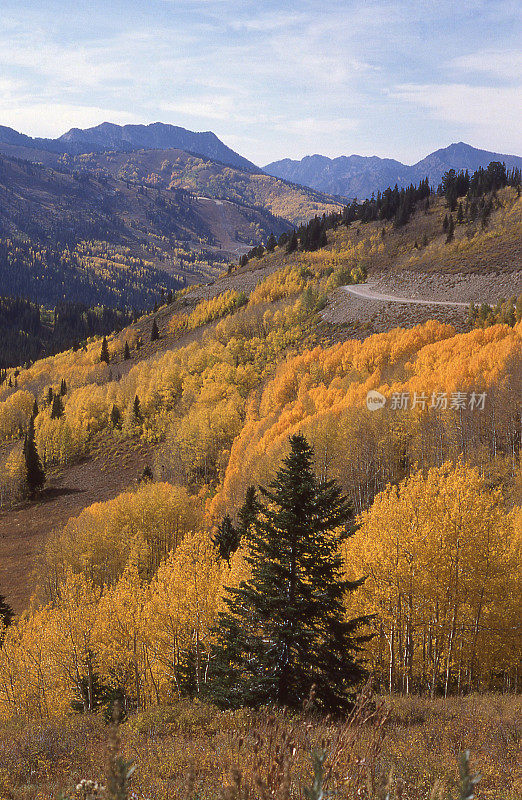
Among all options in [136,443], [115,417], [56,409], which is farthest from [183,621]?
[56,409]

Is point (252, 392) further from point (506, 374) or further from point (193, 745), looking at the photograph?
point (193, 745)

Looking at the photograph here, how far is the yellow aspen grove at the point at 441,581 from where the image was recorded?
88.2ft

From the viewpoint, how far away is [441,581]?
2756 cm

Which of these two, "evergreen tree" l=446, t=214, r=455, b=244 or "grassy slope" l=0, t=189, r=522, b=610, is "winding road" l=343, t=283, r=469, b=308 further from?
"evergreen tree" l=446, t=214, r=455, b=244

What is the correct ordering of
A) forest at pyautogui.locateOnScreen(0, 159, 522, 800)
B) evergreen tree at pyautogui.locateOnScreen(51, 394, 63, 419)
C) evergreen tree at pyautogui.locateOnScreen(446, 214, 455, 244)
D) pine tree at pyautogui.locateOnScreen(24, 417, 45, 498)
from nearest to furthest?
forest at pyautogui.locateOnScreen(0, 159, 522, 800), pine tree at pyautogui.locateOnScreen(24, 417, 45, 498), evergreen tree at pyautogui.locateOnScreen(51, 394, 63, 419), evergreen tree at pyautogui.locateOnScreen(446, 214, 455, 244)

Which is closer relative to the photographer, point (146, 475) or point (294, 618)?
point (294, 618)

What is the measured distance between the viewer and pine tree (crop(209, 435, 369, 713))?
17516mm

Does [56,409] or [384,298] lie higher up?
[384,298]

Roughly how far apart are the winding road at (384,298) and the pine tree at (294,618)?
10003cm

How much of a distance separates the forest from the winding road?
10599 mm

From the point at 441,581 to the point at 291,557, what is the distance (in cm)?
1382

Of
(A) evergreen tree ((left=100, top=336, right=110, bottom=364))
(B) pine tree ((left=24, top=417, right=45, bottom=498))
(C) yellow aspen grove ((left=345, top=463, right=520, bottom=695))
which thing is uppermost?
(A) evergreen tree ((left=100, top=336, right=110, bottom=364))

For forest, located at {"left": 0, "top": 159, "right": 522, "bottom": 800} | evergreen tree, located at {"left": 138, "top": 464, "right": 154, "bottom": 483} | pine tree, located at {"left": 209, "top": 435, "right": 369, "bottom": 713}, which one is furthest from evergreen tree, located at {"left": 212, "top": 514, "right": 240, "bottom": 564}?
evergreen tree, located at {"left": 138, "top": 464, "right": 154, "bottom": 483}

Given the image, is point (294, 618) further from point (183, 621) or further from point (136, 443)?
point (136, 443)
